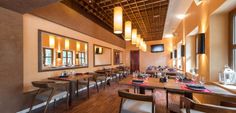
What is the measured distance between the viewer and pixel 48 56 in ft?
12.3

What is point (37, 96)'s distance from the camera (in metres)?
2.66

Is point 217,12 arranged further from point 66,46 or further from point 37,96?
point 66,46

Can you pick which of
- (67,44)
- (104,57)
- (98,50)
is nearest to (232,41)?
(67,44)

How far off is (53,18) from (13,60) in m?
1.64

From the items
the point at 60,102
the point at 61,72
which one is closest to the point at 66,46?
the point at 61,72

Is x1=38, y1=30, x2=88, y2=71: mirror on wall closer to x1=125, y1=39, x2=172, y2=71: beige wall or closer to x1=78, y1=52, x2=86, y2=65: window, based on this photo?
x1=78, y1=52, x2=86, y2=65: window

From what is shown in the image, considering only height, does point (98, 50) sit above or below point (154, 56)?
above

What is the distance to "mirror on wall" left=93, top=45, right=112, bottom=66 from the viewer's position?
6.44 meters

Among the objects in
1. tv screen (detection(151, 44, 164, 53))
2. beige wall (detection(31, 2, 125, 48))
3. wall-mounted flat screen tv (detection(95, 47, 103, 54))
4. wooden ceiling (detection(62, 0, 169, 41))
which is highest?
wooden ceiling (detection(62, 0, 169, 41))

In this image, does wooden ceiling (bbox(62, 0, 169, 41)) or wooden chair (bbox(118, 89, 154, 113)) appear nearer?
wooden chair (bbox(118, 89, 154, 113))

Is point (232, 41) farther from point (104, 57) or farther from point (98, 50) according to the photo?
point (104, 57)

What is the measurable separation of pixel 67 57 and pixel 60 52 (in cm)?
36

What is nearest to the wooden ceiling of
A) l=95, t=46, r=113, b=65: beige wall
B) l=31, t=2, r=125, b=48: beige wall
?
l=31, t=2, r=125, b=48: beige wall

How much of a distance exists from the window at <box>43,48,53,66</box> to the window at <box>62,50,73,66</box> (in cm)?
58
